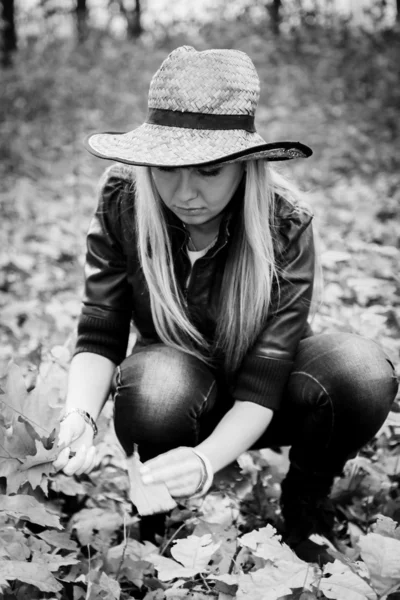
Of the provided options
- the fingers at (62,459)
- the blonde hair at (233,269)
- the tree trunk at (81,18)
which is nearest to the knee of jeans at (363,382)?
the blonde hair at (233,269)

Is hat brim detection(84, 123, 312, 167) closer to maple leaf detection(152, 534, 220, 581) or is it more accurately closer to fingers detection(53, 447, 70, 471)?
fingers detection(53, 447, 70, 471)

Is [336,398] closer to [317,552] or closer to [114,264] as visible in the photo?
[317,552]

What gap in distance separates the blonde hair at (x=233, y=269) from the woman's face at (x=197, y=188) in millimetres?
83

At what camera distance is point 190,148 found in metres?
1.46

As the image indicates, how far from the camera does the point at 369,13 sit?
10.3 m

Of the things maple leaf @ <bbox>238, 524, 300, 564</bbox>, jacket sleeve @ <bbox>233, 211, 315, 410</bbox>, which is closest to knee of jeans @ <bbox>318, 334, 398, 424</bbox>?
jacket sleeve @ <bbox>233, 211, 315, 410</bbox>

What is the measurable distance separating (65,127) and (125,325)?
18.4 feet

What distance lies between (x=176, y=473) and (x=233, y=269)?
1.90 feet

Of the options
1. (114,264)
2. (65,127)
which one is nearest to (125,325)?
(114,264)

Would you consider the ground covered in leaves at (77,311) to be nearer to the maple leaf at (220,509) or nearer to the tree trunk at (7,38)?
the maple leaf at (220,509)

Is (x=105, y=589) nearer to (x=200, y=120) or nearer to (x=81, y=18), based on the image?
(x=200, y=120)

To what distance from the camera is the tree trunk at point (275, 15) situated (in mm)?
10648

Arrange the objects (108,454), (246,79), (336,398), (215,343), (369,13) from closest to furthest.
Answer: (246,79), (336,398), (215,343), (108,454), (369,13)

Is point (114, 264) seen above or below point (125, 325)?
above
